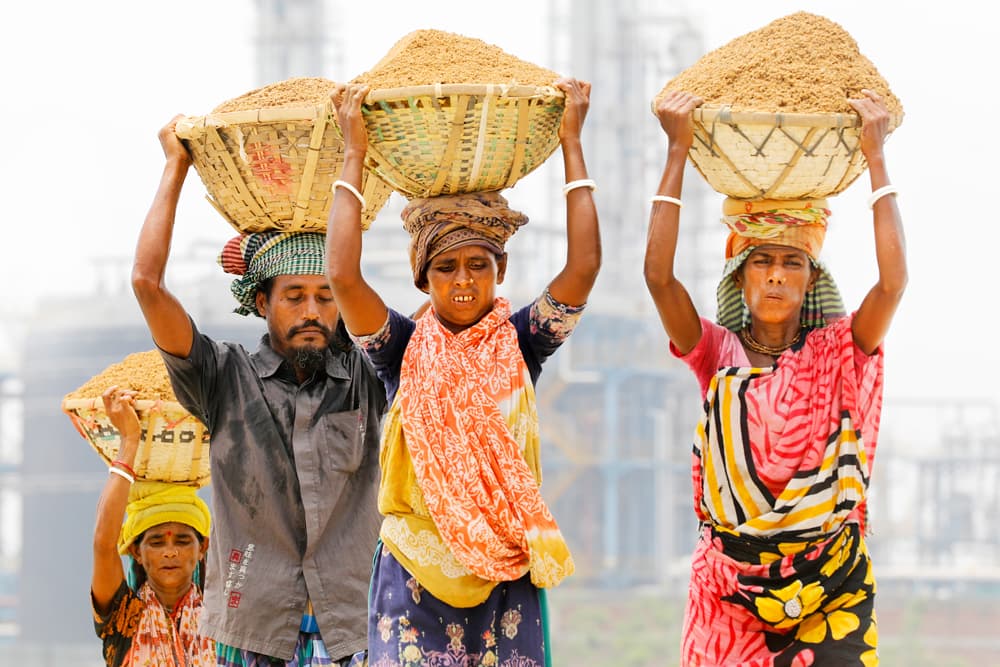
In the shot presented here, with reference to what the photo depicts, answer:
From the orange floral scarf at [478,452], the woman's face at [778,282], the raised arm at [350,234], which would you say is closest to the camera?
the orange floral scarf at [478,452]

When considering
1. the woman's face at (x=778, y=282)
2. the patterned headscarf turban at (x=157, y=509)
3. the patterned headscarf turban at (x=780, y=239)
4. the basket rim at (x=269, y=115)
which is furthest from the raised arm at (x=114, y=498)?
the woman's face at (x=778, y=282)

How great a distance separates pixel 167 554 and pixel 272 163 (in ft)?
5.74

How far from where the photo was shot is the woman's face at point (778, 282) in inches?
163

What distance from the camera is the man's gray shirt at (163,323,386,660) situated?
14.6 feet

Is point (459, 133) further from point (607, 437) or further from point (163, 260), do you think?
point (607, 437)

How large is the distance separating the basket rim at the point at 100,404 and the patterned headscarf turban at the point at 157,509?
352mm

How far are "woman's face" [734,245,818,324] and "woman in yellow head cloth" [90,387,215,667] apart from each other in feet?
7.17

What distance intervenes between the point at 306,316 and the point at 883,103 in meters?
1.80

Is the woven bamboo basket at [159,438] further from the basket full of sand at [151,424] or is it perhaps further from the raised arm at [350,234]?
the raised arm at [350,234]

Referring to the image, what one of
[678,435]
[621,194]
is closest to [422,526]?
[621,194]

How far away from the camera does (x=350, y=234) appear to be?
3.91 m

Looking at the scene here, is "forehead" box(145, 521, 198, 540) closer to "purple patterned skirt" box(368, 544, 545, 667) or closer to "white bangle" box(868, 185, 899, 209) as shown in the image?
"purple patterned skirt" box(368, 544, 545, 667)

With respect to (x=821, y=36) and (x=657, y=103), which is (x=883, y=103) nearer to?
(x=821, y=36)

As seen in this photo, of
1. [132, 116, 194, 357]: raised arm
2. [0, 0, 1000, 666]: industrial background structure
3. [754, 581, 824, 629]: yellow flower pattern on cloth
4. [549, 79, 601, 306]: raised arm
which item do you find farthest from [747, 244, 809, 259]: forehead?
[0, 0, 1000, 666]: industrial background structure
